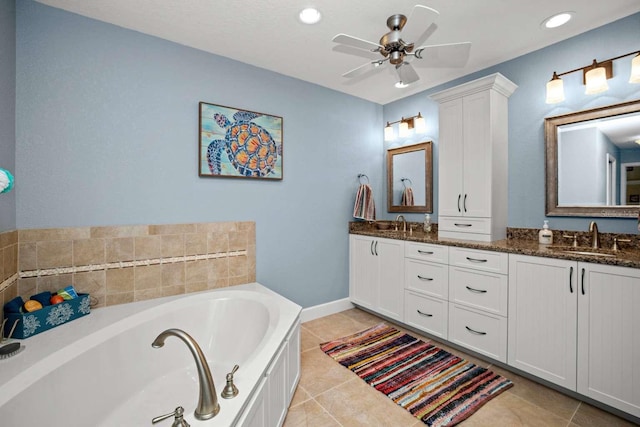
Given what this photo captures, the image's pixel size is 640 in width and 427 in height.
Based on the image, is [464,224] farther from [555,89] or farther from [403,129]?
[403,129]

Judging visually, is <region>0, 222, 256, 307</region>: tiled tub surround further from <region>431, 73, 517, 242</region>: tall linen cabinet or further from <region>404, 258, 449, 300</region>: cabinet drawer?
<region>431, 73, 517, 242</region>: tall linen cabinet

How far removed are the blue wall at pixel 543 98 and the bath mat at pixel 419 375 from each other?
1.37m

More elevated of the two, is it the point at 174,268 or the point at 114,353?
the point at 174,268

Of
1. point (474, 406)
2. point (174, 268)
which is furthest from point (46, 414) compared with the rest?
point (474, 406)

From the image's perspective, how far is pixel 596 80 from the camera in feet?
6.81

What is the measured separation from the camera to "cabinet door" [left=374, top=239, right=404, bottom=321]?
2945 millimetres

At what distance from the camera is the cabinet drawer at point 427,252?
8.45 ft

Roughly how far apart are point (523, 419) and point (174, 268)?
2.64 meters

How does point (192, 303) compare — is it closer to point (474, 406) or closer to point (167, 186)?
point (167, 186)

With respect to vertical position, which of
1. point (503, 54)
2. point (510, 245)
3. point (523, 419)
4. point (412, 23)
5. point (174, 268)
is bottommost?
point (523, 419)

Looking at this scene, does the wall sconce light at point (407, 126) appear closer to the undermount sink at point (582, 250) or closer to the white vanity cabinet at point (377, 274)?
the white vanity cabinet at point (377, 274)

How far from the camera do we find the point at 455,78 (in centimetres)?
309

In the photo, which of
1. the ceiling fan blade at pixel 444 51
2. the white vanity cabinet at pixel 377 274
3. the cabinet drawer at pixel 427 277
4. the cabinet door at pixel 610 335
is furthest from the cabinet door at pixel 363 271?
the ceiling fan blade at pixel 444 51

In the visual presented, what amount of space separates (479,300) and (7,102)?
3497 mm
